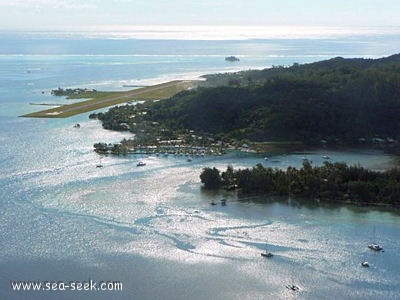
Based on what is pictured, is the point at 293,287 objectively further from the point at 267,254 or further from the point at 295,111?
the point at 295,111

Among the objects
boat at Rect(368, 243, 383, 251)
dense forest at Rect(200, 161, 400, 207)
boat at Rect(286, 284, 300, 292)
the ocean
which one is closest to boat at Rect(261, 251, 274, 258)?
the ocean

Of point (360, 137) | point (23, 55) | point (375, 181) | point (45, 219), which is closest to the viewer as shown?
point (45, 219)

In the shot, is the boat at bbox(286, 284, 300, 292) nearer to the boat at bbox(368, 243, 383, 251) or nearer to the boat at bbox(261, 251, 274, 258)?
the boat at bbox(261, 251, 274, 258)

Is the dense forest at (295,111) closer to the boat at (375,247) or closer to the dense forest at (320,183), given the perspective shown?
the dense forest at (320,183)

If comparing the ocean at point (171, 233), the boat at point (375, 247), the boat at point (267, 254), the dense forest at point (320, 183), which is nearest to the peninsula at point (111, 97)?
the ocean at point (171, 233)

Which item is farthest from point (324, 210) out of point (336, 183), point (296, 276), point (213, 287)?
point (213, 287)

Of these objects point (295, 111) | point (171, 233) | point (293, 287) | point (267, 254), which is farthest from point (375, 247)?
point (295, 111)

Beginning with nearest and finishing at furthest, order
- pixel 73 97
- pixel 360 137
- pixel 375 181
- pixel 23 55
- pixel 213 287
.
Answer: pixel 213 287 → pixel 375 181 → pixel 360 137 → pixel 73 97 → pixel 23 55

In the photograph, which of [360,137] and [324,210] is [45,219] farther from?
[360,137]
